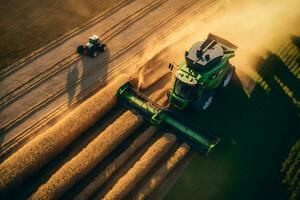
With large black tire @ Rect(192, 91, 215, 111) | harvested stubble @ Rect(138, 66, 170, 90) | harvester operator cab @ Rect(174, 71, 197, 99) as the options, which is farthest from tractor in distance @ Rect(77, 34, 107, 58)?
large black tire @ Rect(192, 91, 215, 111)

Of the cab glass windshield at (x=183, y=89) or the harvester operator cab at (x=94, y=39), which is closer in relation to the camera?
the cab glass windshield at (x=183, y=89)

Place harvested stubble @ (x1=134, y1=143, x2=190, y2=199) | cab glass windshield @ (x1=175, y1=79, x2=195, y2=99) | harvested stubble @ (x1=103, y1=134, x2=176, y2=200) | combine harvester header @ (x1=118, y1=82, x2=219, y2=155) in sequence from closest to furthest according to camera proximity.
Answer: harvested stubble @ (x1=103, y1=134, x2=176, y2=200), harvested stubble @ (x1=134, y1=143, x2=190, y2=199), combine harvester header @ (x1=118, y1=82, x2=219, y2=155), cab glass windshield @ (x1=175, y1=79, x2=195, y2=99)

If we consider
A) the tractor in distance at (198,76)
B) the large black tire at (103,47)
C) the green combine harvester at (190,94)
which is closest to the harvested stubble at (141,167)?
the green combine harvester at (190,94)

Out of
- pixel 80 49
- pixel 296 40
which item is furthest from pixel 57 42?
pixel 296 40

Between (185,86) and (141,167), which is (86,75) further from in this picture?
(141,167)

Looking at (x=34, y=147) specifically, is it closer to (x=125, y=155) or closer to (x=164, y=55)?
(x=125, y=155)

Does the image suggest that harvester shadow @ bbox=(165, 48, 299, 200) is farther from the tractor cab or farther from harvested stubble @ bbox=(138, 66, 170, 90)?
the tractor cab

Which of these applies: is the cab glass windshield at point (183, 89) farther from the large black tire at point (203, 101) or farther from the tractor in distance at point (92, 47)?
the tractor in distance at point (92, 47)
